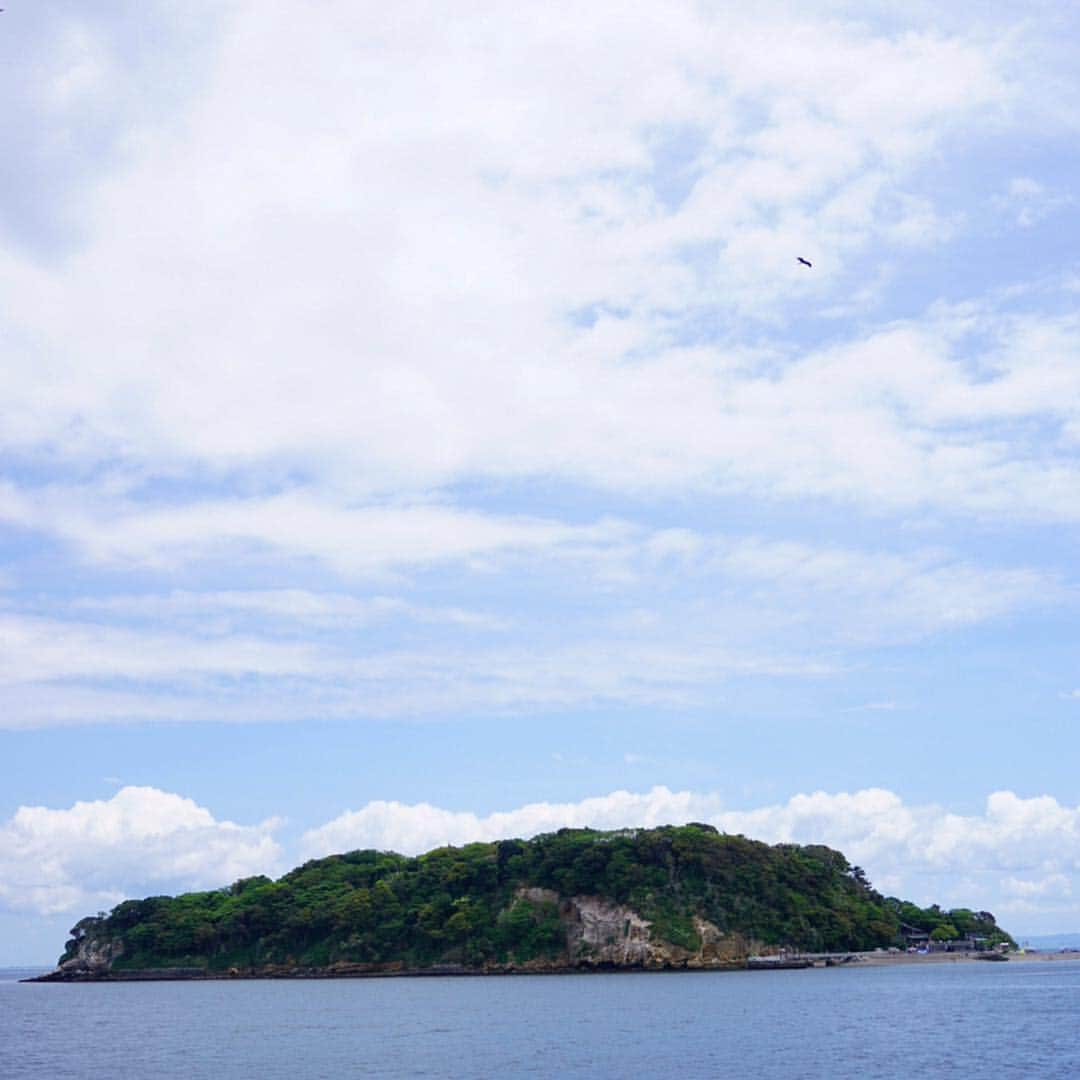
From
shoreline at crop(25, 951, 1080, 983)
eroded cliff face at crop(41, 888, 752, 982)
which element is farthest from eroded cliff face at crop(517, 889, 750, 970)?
shoreline at crop(25, 951, 1080, 983)

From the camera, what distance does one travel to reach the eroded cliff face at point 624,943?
16400 cm

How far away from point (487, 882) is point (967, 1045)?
383 ft

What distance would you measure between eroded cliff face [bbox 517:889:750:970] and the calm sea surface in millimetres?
22418

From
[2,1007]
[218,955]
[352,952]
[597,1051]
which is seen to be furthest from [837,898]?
[597,1051]

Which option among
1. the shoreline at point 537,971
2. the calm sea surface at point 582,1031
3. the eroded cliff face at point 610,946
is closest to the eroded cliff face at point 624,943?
the eroded cliff face at point 610,946

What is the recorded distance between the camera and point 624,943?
165750mm

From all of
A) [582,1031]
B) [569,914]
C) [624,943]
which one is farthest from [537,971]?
[582,1031]

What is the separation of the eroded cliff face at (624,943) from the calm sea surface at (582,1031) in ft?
73.5

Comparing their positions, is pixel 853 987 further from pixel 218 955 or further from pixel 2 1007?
pixel 218 955

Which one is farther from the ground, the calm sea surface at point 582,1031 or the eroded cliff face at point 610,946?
the eroded cliff face at point 610,946

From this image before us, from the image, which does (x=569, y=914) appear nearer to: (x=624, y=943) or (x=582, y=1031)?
(x=624, y=943)

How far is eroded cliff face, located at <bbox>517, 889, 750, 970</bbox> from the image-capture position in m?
164

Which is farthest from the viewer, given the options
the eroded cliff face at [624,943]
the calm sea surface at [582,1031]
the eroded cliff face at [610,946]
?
the eroded cliff face at [610,946]

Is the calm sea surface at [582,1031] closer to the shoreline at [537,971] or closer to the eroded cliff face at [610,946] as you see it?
the eroded cliff face at [610,946]
